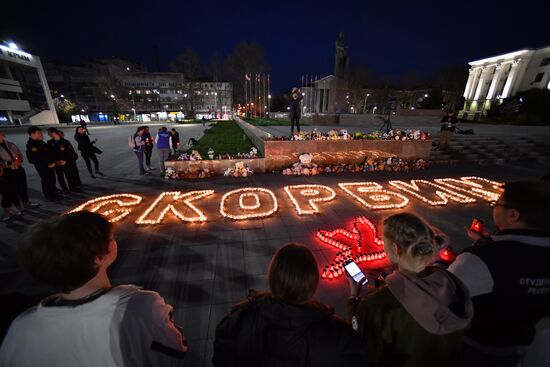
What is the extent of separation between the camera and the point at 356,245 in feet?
16.7

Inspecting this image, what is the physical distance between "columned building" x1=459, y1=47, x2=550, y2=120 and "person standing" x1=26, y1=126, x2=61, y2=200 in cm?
7414

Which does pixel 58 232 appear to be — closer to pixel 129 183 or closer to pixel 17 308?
pixel 17 308

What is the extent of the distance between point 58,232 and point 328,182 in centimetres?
890

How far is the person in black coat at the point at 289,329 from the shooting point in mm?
1381

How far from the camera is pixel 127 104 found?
6925 centimetres

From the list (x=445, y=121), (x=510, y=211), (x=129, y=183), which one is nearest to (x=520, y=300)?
(x=510, y=211)

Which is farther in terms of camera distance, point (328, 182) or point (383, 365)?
point (328, 182)

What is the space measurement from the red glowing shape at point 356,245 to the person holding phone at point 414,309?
98.6 inches

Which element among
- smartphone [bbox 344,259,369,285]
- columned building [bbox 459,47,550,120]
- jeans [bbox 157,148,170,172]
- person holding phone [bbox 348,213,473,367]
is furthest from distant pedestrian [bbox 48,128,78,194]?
columned building [bbox 459,47,550,120]

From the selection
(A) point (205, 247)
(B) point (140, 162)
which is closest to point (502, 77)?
(B) point (140, 162)

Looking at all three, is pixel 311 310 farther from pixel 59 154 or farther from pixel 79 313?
pixel 59 154

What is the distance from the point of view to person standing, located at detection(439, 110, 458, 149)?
12.3m

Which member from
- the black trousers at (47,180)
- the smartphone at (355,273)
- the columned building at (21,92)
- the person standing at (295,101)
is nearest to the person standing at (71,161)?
the black trousers at (47,180)

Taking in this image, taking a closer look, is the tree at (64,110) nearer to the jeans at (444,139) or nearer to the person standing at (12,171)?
the person standing at (12,171)
